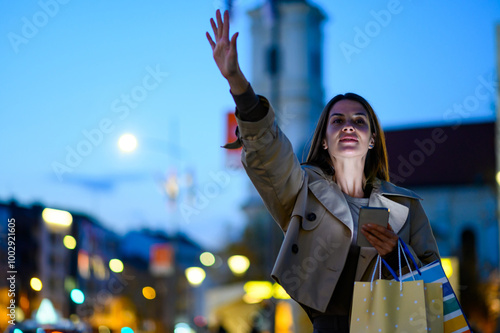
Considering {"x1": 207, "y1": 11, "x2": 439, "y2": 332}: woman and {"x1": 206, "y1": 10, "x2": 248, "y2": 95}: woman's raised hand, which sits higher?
{"x1": 206, "y1": 10, "x2": 248, "y2": 95}: woman's raised hand

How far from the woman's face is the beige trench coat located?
0.14 m

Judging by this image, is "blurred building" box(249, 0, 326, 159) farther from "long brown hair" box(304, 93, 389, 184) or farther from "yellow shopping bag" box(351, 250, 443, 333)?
"yellow shopping bag" box(351, 250, 443, 333)

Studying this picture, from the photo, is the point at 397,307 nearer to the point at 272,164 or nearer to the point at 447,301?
the point at 447,301

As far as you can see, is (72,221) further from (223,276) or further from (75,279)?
(223,276)

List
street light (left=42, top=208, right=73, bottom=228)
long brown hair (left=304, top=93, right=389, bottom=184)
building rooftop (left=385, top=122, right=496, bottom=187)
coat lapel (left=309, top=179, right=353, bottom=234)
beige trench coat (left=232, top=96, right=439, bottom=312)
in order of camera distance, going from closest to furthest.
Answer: beige trench coat (left=232, top=96, right=439, bottom=312)
coat lapel (left=309, top=179, right=353, bottom=234)
long brown hair (left=304, top=93, right=389, bottom=184)
street light (left=42, top=208, right=73, bottom=228)
building rooftop (left=385, top=122, right=496, bottom=187)

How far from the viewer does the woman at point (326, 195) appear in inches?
111

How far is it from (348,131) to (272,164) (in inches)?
20.6

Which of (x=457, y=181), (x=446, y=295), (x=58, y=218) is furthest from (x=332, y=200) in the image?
(x=457, y=181)

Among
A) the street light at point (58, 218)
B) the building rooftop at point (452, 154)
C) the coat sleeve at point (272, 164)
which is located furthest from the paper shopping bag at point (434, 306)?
the building rooftop at point (452, 154)

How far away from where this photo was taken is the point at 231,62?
275cm

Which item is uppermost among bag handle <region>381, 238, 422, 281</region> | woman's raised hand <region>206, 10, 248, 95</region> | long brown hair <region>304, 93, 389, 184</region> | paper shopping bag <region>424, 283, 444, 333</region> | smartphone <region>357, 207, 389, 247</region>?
woman's raised hand <region>206, 10, 248, 95</region>

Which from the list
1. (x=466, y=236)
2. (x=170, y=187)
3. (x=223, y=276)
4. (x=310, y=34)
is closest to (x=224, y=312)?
(x=170, y=187)

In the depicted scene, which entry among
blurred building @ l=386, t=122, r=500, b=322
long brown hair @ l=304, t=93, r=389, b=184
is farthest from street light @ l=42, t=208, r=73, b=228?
blurred building @ l=386, t=122, r=500, b=322

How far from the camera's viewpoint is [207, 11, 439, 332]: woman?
9.23 ft
